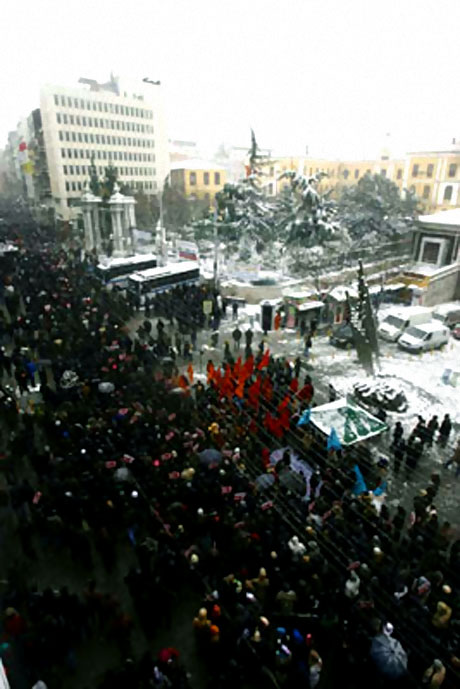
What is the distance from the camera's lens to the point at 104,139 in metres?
56.8

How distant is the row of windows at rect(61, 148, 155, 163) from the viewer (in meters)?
53.9

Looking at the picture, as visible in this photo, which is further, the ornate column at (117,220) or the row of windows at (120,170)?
the row of windows at (120,170)

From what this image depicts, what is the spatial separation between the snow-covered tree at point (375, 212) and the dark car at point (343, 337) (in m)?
15.1

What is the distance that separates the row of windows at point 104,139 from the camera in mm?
53562

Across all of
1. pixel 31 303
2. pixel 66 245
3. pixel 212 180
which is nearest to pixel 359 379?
pixel 31 303

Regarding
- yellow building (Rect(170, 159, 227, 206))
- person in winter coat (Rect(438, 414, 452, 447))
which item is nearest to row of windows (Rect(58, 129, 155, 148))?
yellow building (Rect(170, 159, 227, 206))

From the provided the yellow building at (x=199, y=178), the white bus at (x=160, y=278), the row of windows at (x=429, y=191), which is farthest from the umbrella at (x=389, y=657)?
the yellow building at (x=199, y=178)

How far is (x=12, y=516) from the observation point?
918 centimetres

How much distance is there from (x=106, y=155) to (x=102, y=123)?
11.9ft

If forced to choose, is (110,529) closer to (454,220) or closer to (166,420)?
(166,420)

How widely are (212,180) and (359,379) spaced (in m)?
49.6

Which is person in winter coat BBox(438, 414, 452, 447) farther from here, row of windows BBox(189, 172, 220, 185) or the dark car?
row of windows BBox(189, 172, 220, 185)

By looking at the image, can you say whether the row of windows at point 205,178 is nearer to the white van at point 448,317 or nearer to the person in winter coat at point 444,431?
the white van at point 448,317

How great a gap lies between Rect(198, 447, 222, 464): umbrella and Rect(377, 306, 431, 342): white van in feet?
41.8
